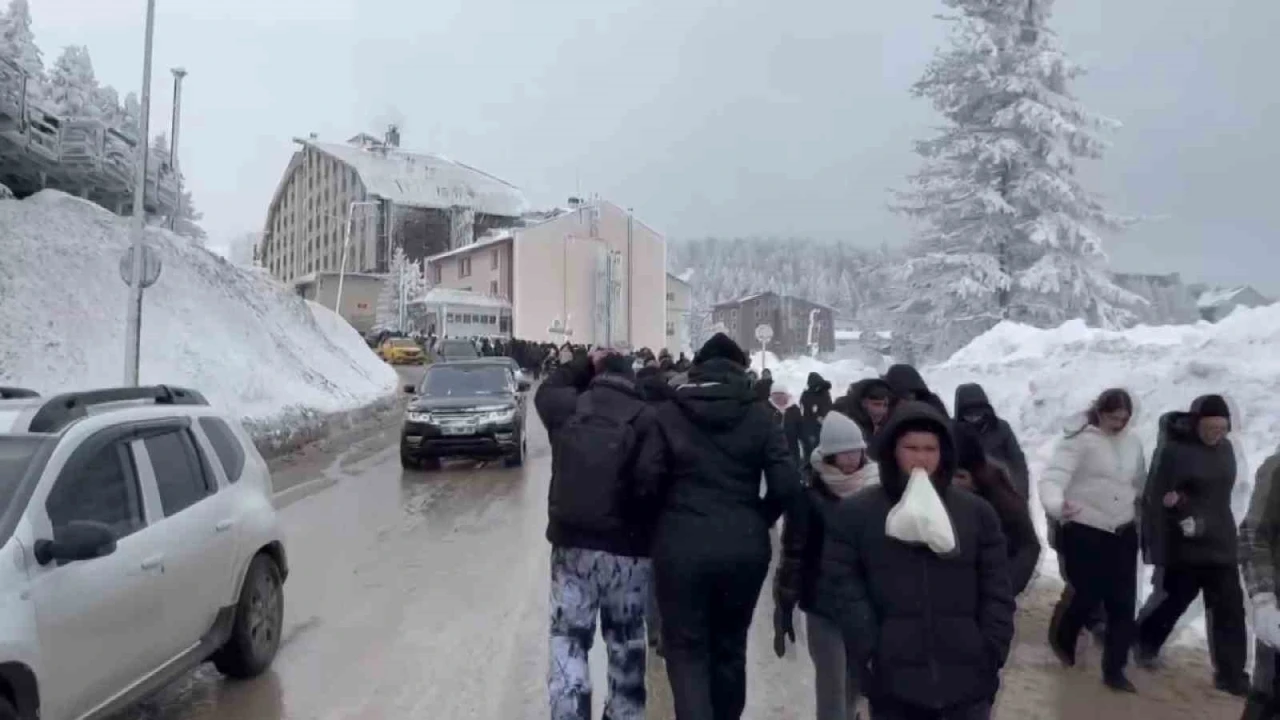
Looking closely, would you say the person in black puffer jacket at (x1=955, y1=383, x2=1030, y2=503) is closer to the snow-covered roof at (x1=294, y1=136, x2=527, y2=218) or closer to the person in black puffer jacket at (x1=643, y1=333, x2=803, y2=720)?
the person in black puffer jacket at (x1=643, y1=333, x2=803, y2=720)

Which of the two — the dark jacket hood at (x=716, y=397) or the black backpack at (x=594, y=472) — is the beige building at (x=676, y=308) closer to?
the black backpack at (x=594, y=472)

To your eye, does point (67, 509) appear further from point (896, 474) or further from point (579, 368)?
point (896, 474)

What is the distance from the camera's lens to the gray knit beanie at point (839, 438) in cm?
515

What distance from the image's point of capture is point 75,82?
56438mm

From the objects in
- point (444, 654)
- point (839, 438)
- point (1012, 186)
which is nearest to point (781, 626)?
point (839, 438)

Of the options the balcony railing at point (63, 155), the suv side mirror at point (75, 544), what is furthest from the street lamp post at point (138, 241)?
the suv side mirror at point (75, 544)

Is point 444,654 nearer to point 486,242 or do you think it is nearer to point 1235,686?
point 1235,686

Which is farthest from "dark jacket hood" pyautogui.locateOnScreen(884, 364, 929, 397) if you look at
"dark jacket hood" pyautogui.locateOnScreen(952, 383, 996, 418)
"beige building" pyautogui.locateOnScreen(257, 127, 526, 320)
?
"beige building" pyautogui.locateOnScreen(257, 127, 526, 320)

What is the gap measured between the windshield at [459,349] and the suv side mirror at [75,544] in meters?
42.4

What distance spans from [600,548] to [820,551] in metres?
1.03

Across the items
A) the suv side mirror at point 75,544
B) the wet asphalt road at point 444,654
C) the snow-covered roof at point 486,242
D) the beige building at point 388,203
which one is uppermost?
the beige building at point 388,203

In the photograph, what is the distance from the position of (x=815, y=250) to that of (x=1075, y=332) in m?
170

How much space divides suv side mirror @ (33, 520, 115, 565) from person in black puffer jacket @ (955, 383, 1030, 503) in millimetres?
4375

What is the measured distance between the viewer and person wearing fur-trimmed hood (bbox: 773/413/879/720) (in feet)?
16.5
